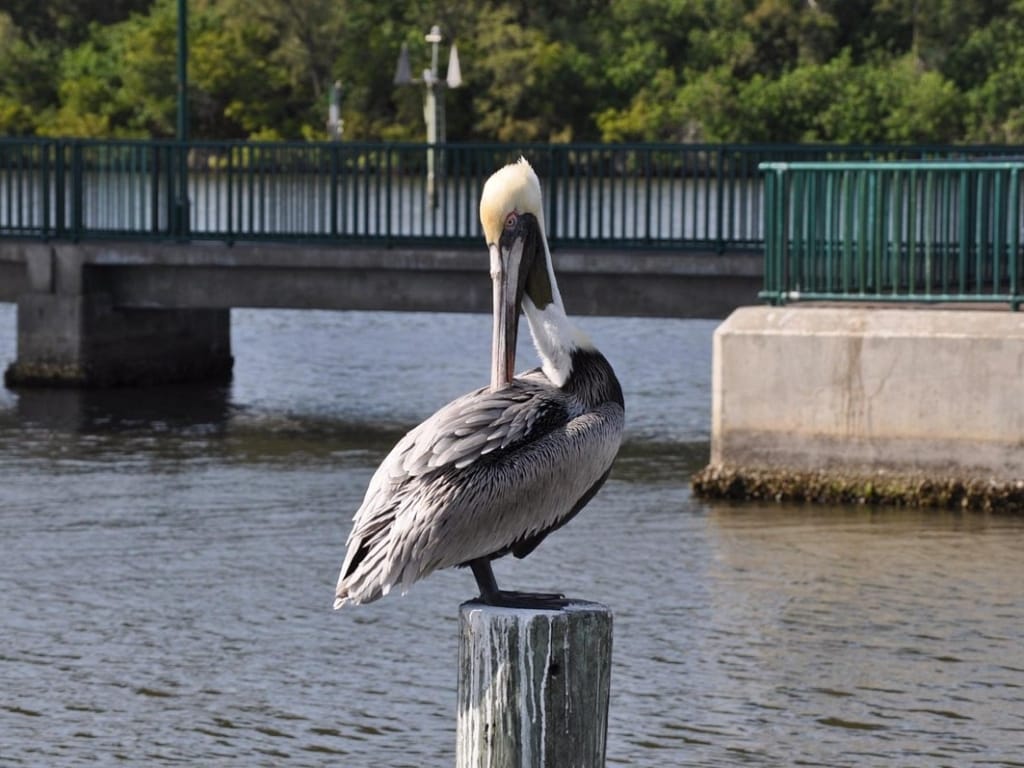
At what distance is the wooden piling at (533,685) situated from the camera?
6.84 meters

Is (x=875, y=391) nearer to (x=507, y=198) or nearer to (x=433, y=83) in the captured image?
(x=507, y=198)

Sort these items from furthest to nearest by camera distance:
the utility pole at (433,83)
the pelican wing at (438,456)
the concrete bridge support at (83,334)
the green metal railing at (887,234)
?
1. the concrete bridge support at (83,334)
2. the utility pole at (433,83)
3. the green metal railing at (887,234)
4. the pelican wing at (438,456)

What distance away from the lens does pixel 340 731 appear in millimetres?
11133

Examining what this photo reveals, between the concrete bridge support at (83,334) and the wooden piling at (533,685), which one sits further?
the concrete bridge support at (83,334)

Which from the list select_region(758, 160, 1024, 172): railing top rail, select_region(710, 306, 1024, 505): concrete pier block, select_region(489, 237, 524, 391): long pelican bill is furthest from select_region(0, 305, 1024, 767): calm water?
select_region(489, 237, 524, 391): long pelican bill

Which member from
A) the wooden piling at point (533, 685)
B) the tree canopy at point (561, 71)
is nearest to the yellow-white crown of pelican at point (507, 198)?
the wooden piling at point (533, 685)

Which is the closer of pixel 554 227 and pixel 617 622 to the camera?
pixel 617 622

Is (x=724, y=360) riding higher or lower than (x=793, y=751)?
higher

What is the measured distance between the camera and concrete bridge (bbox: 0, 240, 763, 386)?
20562 mm

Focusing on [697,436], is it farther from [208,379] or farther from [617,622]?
[617,622]

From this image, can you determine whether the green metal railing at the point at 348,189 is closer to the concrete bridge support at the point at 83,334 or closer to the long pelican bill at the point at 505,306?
the concrete bridge support at the point at 83,334

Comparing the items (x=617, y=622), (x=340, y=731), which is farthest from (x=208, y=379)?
(x=340, y=731)

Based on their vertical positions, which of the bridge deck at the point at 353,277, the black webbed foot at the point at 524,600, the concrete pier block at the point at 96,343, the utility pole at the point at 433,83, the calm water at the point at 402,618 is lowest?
the calm water at the point at 402,618

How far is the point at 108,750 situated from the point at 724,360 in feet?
20.9
